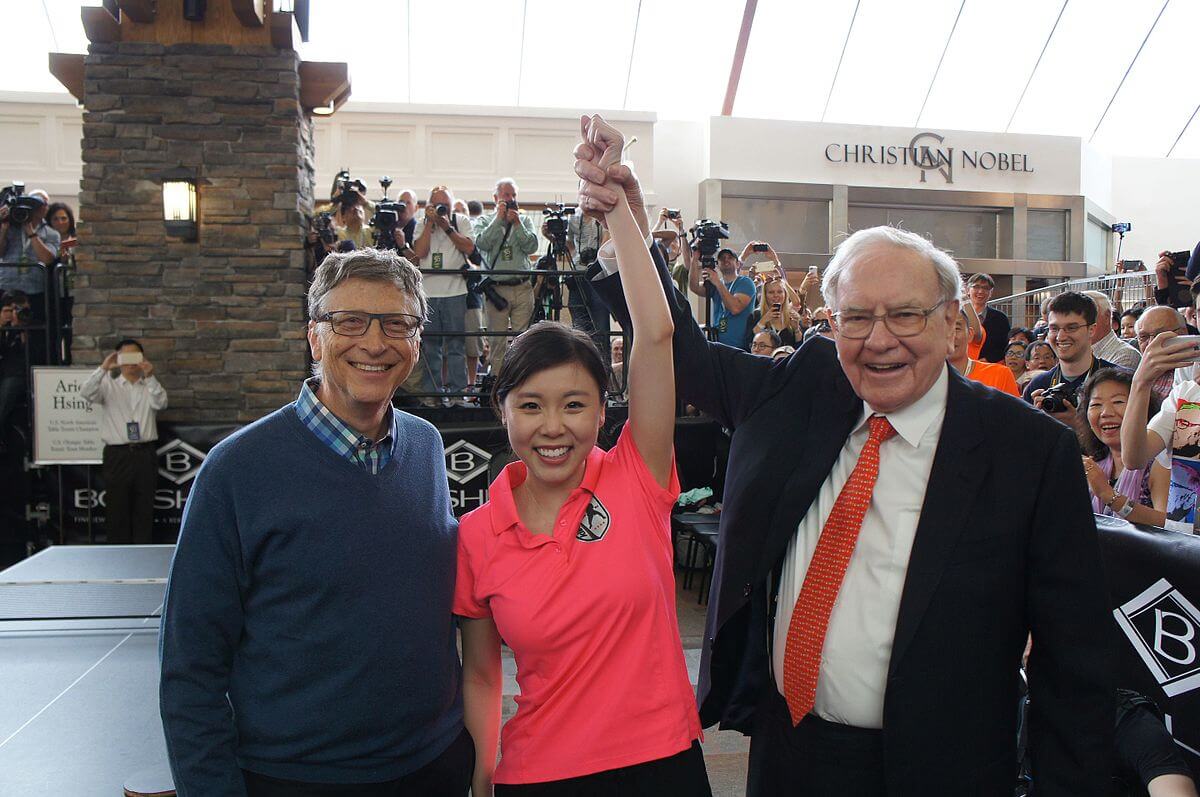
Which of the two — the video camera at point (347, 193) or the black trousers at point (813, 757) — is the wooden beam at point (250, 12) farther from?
the black trousers at point (813, 757)

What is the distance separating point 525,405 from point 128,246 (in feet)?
21.5

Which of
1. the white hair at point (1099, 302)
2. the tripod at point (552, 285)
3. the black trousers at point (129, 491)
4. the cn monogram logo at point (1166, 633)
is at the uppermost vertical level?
the tripod at point (552, 285)

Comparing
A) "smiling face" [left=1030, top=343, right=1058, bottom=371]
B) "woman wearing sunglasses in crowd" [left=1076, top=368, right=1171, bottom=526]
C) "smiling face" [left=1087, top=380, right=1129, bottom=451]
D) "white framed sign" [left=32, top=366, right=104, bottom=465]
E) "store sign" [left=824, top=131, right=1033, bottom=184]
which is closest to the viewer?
"woman wearing sunglasses in crowd" [left=1076, top=368, right=1171, bottom=526]

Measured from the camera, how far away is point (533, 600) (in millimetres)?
1693

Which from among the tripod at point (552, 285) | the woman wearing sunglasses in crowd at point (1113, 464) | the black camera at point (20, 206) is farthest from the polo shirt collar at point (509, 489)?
the black camera at point (20, 206)

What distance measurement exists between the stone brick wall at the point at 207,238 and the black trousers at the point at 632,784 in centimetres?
606

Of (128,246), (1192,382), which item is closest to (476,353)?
(128,246)

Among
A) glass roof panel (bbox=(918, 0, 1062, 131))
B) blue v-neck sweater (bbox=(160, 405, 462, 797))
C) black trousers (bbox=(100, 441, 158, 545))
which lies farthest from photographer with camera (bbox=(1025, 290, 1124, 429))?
glass roof panel (bbox=(918, 0, 1062, 131))

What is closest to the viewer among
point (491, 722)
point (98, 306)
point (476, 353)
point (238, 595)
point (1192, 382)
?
point (238, 595)

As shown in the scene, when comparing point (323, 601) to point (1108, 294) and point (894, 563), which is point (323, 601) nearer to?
point (894, 563)

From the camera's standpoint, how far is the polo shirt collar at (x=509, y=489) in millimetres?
1780

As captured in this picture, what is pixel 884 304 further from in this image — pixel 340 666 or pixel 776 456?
pixel 340 666

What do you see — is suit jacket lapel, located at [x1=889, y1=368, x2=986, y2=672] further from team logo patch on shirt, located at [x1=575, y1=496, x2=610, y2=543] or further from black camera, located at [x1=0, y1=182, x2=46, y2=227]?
black camera, located at [x1=0, y1=182, x2=46, y2=227]

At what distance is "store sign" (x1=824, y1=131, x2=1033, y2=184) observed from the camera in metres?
16.5
